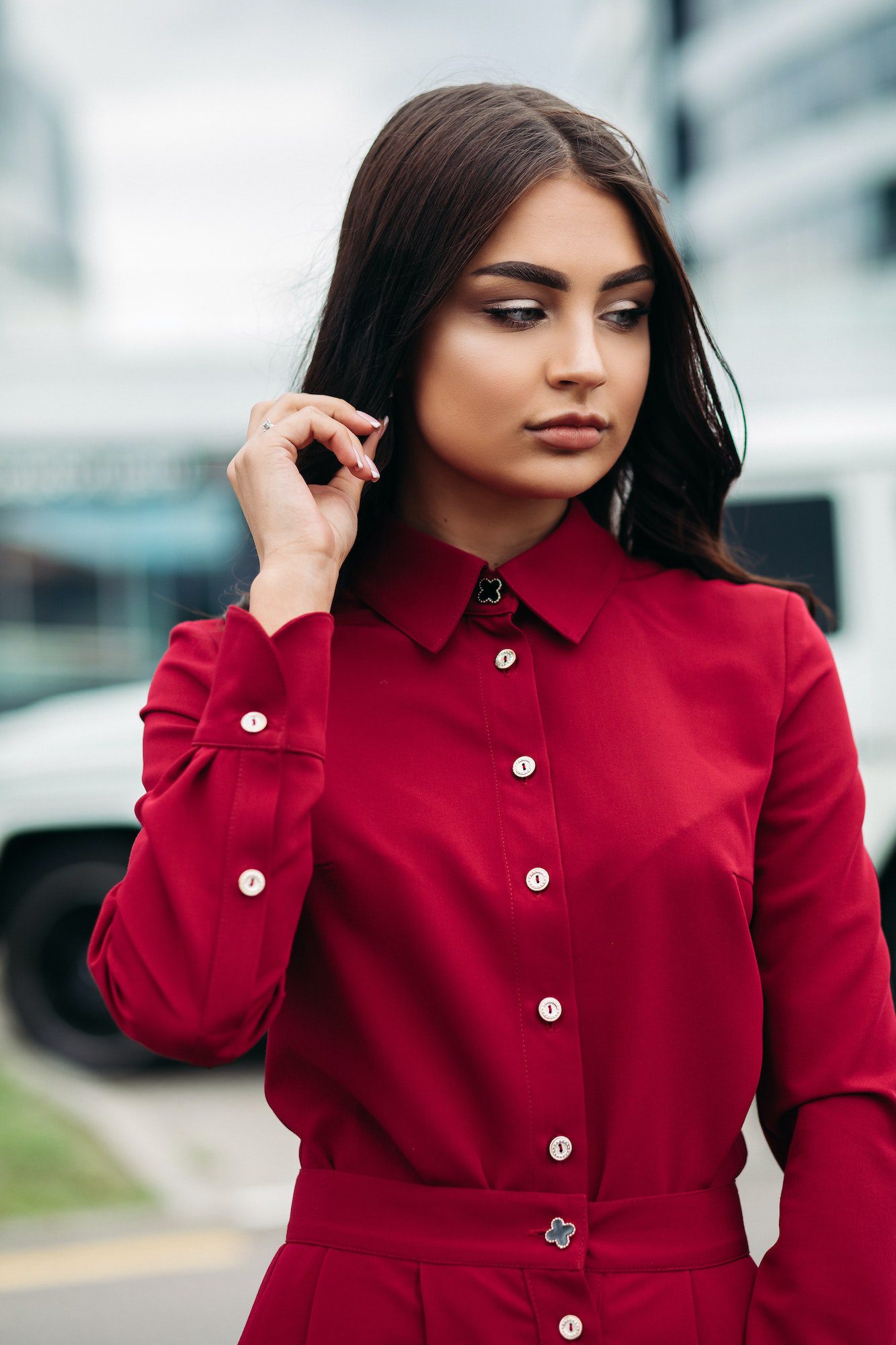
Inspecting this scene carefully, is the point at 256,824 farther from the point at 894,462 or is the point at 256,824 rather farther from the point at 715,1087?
the point at 894,462

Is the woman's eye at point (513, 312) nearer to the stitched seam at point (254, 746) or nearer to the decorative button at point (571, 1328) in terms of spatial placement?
the stitched seam at point (254, 746)

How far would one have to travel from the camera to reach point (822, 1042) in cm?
136

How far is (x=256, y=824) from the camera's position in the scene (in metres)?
1.30

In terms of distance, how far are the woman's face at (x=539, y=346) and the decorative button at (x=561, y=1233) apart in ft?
2.32

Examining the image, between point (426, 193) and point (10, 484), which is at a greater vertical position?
point (426, 193)

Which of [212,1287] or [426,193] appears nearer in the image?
[426,193]

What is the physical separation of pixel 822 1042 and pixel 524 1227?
330mm

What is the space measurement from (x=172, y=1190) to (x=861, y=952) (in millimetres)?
3130

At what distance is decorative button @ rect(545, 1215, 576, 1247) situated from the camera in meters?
1.30

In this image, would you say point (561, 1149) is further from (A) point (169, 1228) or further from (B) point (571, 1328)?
(A) point (169, 1228)

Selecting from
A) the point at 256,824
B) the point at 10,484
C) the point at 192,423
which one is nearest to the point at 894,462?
the point at 192,423

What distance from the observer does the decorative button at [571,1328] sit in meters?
1.27

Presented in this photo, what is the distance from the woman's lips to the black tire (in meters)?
3.98

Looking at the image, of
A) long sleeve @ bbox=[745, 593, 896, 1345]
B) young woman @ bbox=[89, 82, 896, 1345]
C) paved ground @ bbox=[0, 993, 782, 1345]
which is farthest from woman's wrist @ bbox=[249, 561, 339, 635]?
paved ground @ bbox=[0, 993, 782, 1345]
